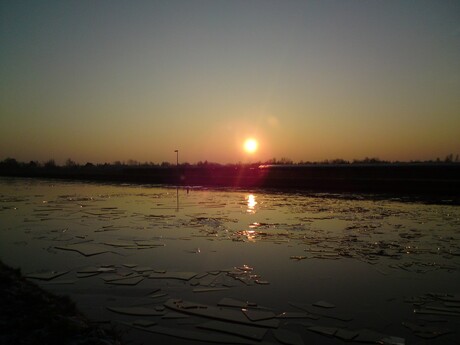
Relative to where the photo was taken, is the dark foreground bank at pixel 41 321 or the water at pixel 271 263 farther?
the water at pixel 271 263

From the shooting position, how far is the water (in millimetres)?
5379

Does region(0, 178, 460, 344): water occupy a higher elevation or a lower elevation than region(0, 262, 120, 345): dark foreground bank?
lower

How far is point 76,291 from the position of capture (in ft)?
20.4

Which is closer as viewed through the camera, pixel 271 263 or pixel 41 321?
pixel 41 321

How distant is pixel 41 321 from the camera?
14.5 feet

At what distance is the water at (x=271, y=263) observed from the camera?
17.6 feet

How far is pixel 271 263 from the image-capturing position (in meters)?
8.12

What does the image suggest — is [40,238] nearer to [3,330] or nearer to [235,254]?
[235,254]

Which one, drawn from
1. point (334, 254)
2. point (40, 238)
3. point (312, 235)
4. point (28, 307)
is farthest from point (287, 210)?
point (28, 307)

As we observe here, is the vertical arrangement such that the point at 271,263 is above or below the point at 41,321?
below

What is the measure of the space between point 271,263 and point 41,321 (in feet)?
15.5

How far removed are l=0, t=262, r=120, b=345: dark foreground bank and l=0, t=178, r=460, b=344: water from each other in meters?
0.43

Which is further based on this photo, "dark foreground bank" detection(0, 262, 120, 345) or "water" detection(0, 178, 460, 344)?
"water" detection(0, 178, 460, 344)

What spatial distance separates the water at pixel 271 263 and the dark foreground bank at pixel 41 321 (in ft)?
1.41
